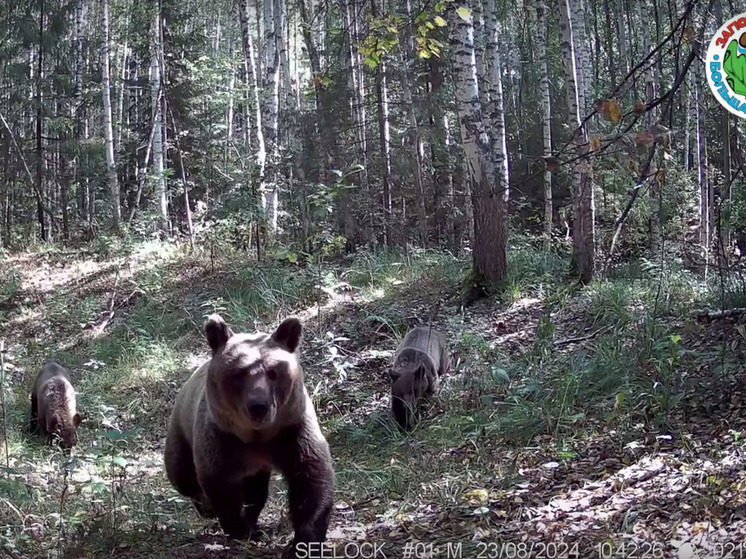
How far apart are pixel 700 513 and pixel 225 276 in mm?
12096

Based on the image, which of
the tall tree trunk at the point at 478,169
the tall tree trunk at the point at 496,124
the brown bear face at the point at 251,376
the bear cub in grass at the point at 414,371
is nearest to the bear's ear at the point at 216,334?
the brown bear face at the point at 251,376

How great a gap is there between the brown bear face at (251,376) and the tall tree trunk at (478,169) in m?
7.50

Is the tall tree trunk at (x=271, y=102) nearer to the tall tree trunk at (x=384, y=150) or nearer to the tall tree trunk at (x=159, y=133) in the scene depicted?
the tall tree trunk at (x=384, y=150)

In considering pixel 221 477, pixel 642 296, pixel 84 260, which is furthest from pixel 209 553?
pixel 84 260

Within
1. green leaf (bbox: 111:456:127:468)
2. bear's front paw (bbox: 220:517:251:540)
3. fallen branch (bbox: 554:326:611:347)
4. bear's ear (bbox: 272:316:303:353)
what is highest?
bear's ear (bbox: 272:316:303:353)

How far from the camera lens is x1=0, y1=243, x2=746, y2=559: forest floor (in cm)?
500

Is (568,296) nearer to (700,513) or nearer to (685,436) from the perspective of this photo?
(685,436)

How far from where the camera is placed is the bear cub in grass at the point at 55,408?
951 centimetres

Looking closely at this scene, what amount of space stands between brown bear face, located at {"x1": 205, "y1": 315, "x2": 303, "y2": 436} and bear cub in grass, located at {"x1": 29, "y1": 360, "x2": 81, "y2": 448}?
5517 mm

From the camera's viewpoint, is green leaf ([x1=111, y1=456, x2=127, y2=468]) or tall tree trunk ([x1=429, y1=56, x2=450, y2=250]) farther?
tall tree trunk ([x1=429, y1=56, x2=450, y2=250])

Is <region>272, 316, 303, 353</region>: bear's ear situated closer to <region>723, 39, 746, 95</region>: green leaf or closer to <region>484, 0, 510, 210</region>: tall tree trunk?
<region>723, 39, 746, 95</region>: green leaf

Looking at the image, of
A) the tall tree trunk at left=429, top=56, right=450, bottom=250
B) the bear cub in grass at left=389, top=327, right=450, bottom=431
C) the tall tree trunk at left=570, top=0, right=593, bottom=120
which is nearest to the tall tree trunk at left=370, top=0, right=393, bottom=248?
the tall tree trunk at left=429, top=56, right=450, bottom=250

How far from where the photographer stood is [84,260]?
21.1 metres

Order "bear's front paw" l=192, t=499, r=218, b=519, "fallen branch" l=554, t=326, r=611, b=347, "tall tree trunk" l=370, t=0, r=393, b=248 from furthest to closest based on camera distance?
"tall tree trunk" l=370, t=0, r=393, b=248 < "fallen branch" l=554, t=326, r=611, b=347 < "bear's front paw" l=192, t=499, r=218, b=519
